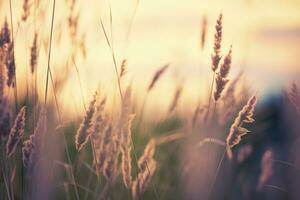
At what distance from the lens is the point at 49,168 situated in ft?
6.69

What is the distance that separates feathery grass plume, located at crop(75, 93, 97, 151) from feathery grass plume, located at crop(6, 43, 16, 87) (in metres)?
0.31

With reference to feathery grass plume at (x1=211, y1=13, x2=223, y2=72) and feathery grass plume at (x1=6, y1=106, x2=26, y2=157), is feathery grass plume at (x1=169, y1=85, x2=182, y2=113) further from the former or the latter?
feathery grass plume at (x1=6, y1=106, x2=26, y2=157)

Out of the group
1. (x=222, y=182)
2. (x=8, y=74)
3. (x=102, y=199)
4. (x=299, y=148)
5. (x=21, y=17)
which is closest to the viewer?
(x=8, y=74)

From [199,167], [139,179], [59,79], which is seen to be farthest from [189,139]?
[139,179]

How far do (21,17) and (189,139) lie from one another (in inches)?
33.5

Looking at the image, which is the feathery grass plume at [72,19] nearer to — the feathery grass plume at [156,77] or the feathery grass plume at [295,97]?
the feathery grass plume at [156,77]

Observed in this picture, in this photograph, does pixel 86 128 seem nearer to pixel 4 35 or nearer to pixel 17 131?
pixel 17 131

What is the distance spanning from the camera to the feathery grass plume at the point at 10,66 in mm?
1708

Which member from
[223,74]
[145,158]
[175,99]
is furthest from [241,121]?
[175,99]

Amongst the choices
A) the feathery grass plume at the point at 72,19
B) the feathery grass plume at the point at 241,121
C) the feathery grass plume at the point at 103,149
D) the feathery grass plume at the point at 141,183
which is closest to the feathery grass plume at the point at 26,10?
the feathery grass plume at the point at 72,19

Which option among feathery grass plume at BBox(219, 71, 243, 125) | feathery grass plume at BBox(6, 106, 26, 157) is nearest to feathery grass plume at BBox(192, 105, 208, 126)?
feathery grass plume at BBox(219, 71, 243, 125)

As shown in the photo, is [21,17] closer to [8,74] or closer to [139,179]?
[8,74]

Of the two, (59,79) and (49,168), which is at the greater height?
(59,79)

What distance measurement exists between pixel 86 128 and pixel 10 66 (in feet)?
1.18
